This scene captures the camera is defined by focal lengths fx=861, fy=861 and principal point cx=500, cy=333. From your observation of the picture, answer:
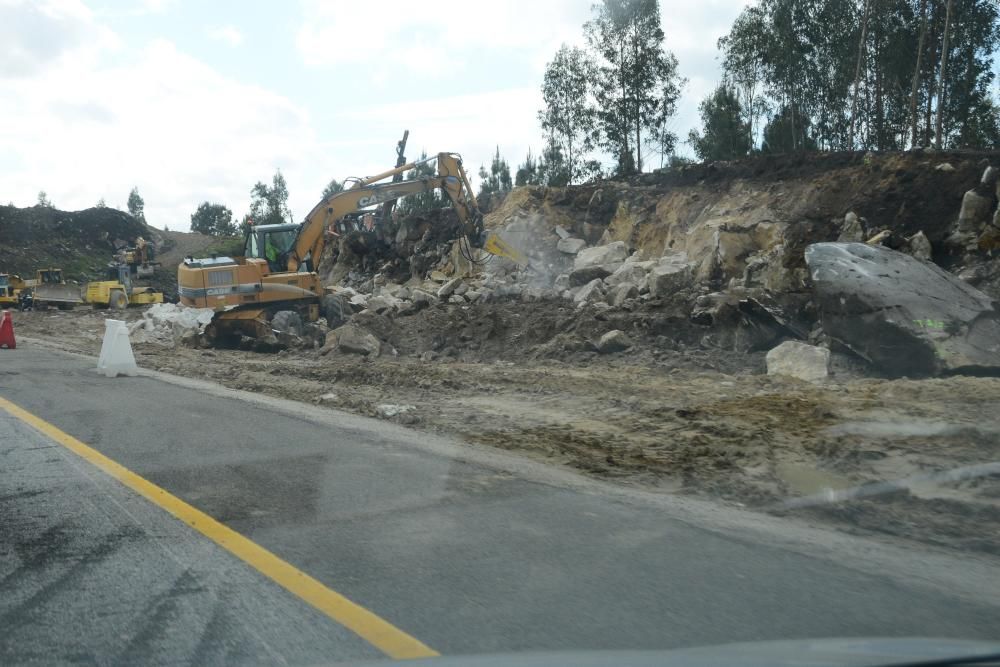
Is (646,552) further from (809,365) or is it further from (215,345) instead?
(215,345)

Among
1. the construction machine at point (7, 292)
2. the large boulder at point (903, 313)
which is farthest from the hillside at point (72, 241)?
the large boulder at point (903, 313)

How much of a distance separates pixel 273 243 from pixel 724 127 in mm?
41861

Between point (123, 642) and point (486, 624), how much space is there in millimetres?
1557

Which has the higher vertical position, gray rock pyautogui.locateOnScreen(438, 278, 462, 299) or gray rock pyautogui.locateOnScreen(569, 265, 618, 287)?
gray rock pyautogui.locateOnScreen(569, 265, 618, 287)

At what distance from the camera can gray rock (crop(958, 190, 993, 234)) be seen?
52.9ft

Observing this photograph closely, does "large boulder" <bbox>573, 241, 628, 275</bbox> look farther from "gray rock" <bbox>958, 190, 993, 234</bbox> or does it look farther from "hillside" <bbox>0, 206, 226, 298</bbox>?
"hillside" <bbox>0, 206, 226, 298</bbox>

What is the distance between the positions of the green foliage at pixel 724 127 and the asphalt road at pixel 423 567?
49190mm

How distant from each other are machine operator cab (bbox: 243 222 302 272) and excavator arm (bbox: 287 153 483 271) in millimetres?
301

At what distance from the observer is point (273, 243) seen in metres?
21.8

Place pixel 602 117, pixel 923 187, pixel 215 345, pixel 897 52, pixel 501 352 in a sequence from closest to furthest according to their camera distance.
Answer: pixel 501 352, pixel 923 187, pixel 215 345, pixel 897 52, pixel 602 117

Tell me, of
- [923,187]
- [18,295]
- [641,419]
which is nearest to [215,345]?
[641,419]

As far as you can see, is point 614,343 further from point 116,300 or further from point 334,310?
point 116,300

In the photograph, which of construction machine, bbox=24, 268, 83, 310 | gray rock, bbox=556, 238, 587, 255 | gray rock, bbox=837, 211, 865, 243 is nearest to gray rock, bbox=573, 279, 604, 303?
gray rock, bbox=837, 211, 865, 243

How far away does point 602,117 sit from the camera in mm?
46531
